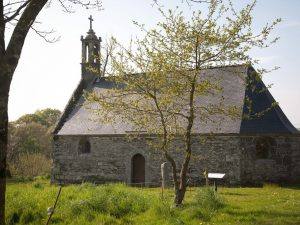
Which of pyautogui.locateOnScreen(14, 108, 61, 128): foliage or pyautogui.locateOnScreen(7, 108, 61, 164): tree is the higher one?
pyautogui.locateOnScreen(14, 108, 61, 128): foliage

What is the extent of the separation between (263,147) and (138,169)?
741 cm

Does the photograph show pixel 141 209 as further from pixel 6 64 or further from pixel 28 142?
pixel 28 142

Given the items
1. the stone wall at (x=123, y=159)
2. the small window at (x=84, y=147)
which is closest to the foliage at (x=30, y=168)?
the stone wall at (x=123, y=159)

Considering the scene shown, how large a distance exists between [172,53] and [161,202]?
4944mm

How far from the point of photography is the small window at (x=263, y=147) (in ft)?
66.6

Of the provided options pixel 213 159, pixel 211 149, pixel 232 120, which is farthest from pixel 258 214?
pixel 232 120

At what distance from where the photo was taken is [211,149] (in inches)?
808

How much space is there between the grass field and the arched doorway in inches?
339

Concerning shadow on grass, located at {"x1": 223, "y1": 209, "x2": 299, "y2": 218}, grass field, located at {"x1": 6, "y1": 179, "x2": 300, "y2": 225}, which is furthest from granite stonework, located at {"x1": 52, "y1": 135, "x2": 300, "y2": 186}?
shadow on grass, located at {"x1": 223, "y1": 209, "x2": 299, "y2": 218}

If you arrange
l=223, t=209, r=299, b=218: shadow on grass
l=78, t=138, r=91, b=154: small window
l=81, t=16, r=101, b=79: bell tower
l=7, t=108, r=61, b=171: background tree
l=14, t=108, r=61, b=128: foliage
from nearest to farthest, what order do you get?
l=223, t=209, r=299, b=218: shadow on grass
l=78, t=138, r=91, b=154: small window
l=81, t=16, r=101, b=79: bell tower
l=7, t=108, r=61, b=171: background tree
l=14, t=108, r=61, b=128: foliage

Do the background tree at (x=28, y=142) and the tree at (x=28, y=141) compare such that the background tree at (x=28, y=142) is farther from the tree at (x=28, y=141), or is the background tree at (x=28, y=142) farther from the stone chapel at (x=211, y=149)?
the stone chapel at (x=211, y=149)

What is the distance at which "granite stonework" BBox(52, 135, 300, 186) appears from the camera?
782 inches

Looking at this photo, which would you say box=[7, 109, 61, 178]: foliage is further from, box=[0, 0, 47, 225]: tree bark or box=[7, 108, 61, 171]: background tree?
box=[0, 0, 47, 225]: tree bark

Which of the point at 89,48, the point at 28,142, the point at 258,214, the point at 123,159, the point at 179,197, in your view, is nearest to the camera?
the point at 258,214
